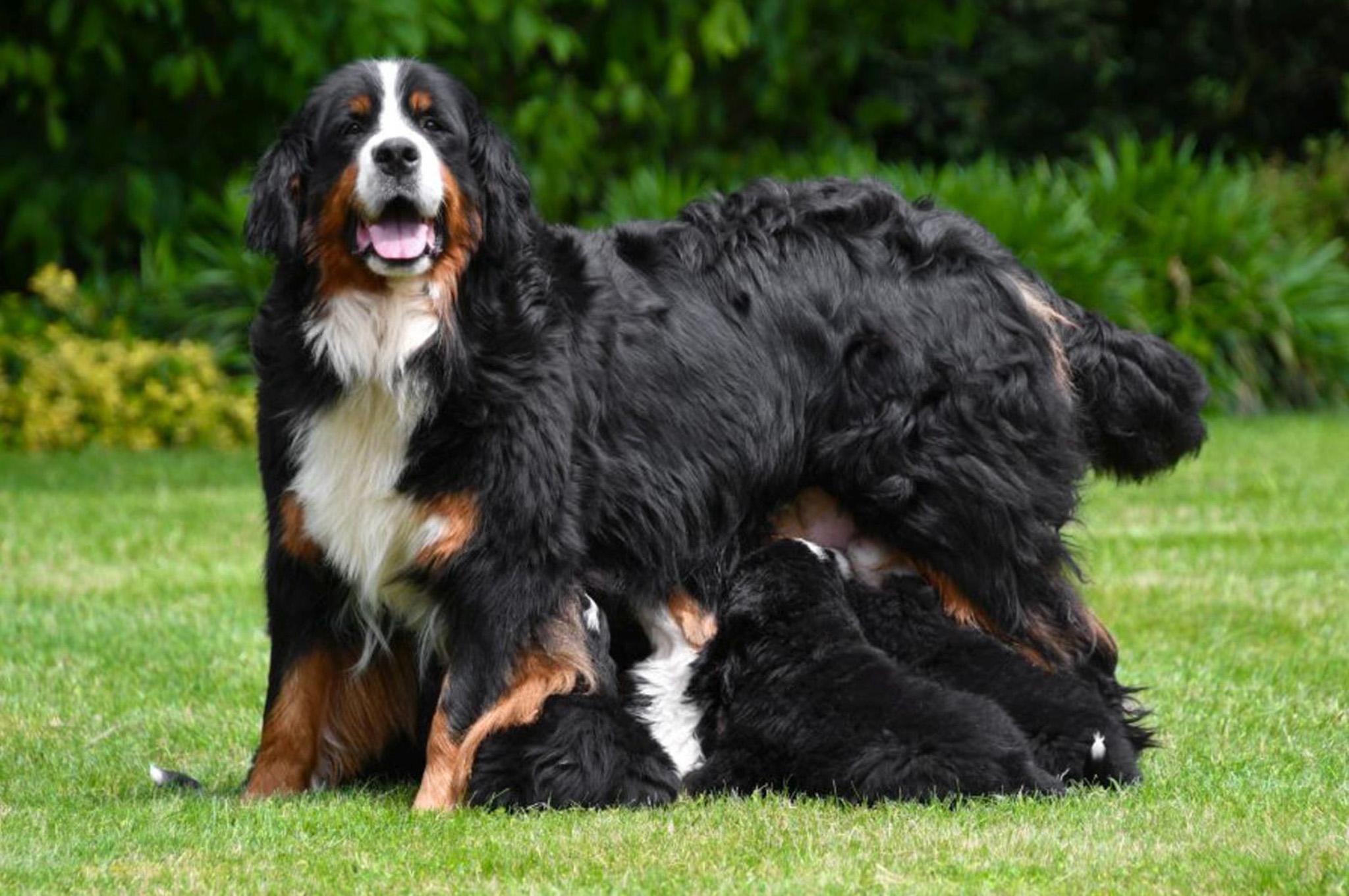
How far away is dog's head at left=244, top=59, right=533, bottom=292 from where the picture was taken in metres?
4.84

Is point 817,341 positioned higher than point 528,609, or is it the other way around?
point 817,341

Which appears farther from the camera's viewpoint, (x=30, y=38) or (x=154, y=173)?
(x=154, y=173)

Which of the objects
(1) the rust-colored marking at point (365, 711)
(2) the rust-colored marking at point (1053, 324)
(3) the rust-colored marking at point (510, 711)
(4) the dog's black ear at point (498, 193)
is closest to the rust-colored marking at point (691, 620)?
(3) the rust-colored marking at point (510, 711)

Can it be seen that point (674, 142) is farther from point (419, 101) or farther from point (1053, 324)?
point (419, 101)

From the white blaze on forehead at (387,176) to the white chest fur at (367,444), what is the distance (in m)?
0.21

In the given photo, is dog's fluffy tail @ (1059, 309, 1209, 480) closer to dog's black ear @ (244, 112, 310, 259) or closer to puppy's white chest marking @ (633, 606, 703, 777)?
puppy's white chest marking @ (633, 606, 703, 777)

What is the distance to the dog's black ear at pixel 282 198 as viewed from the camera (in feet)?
16.4

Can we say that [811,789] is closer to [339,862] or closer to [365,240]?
[339,862]

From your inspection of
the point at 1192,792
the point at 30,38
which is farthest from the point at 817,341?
the point at 30,38

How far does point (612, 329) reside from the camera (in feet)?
17.4

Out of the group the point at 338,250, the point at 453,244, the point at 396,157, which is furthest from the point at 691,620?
the point at 396,157

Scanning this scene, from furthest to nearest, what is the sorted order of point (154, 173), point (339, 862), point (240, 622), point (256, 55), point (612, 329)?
point (154, 173) < point (256, 55) < point (240, 622) < point (612, 329) < point (339, 862)

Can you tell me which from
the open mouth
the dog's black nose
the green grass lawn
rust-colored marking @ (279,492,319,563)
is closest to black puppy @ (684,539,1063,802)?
the green grass lawn

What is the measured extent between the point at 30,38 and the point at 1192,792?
10.5 metres
